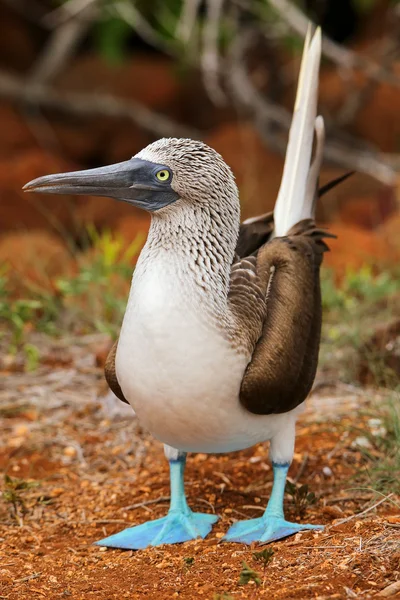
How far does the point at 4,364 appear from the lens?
596 cm

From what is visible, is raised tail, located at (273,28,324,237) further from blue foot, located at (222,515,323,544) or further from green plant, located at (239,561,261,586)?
green plant, located at (239,561,261,586)

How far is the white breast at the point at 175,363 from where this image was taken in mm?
3529

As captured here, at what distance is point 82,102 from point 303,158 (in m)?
7.38

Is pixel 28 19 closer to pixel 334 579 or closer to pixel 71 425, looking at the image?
pixel 71 425

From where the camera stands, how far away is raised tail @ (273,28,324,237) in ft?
15.1

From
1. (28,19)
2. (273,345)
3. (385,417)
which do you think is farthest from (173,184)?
(28,19)

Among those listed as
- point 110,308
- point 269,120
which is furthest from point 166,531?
point 269,120

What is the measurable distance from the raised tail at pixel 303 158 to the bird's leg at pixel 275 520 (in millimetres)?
1060

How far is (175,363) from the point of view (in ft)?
11.5

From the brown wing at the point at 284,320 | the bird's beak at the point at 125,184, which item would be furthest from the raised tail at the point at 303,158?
the bird's beak at the point at 125,184

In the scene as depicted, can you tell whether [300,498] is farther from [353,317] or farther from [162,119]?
[162,119]

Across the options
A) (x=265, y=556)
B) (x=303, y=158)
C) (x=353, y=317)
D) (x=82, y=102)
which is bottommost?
(x=265, y=556)

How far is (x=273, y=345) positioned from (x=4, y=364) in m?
2.61

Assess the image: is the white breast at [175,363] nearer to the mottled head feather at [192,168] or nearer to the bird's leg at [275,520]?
the mottled head feather at [192,168]
